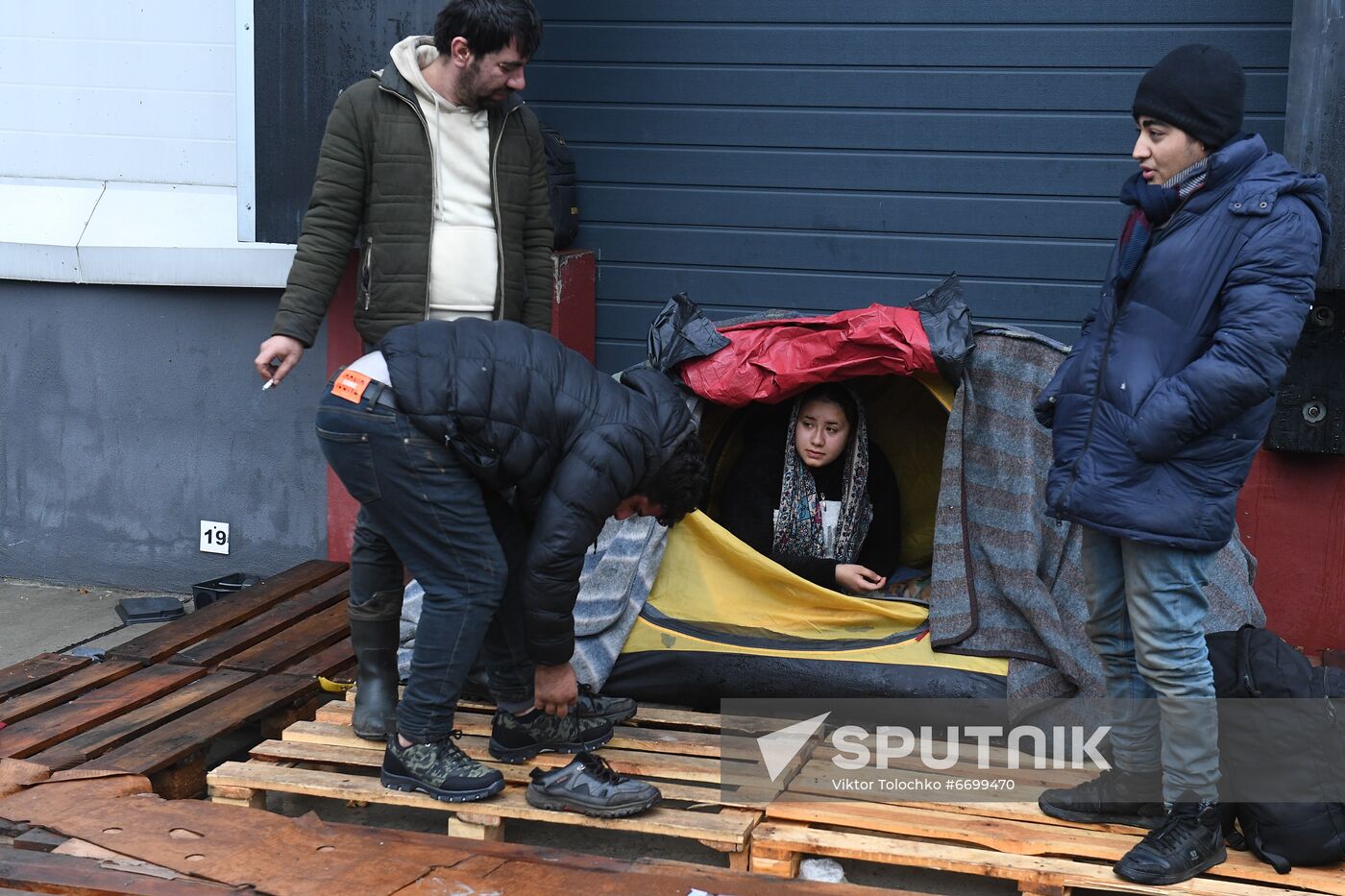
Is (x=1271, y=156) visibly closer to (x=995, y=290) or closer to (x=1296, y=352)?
(x=1296, y=352)

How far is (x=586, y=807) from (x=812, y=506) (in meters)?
1.38

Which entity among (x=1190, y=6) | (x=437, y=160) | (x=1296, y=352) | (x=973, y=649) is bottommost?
(x=973, y=649)

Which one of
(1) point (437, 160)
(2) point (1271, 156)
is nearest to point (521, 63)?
(1) point (437, 160)

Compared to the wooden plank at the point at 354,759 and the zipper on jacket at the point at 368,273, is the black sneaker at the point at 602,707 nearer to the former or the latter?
the wooden plank at the point at 354,759

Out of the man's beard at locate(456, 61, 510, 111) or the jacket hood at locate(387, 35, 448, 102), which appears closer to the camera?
the man's beard at locate(456, 61, 510, 111)

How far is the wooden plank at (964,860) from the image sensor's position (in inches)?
129

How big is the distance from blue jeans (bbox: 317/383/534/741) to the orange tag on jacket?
0.01 meters

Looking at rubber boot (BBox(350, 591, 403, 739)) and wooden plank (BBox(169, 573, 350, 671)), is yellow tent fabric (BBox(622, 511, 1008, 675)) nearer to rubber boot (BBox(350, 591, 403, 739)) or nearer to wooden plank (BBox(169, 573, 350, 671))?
rubber boot (BBox(350, 591, 403, 739))

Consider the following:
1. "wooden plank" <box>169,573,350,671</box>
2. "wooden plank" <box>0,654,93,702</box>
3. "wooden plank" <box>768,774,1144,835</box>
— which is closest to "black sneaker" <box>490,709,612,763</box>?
"wooden plank" <box>768,774,1144,835</box>

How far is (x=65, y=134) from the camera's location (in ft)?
19.0

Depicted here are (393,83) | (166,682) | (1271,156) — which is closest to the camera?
(1271,156)

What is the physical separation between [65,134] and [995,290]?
140 inches

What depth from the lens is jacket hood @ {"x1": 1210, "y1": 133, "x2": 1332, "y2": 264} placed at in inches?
122

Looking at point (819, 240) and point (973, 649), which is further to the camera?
point (819, 240)
